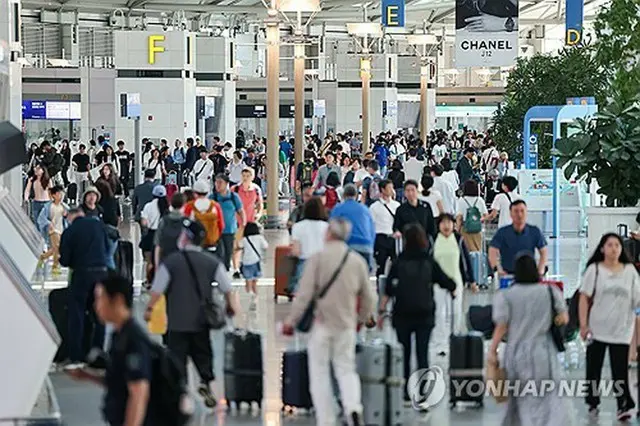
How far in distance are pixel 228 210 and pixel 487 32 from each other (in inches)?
635

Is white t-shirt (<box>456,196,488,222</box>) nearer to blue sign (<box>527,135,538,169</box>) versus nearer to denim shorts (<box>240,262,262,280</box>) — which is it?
denim shorts (<box>240,262,262,280</box>)

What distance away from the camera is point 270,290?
21.5 meters

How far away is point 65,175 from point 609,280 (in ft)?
106

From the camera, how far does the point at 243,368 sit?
12414 millimetres

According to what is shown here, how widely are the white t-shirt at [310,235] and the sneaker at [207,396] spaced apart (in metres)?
2.69

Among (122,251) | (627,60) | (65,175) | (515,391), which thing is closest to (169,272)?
(515,391)

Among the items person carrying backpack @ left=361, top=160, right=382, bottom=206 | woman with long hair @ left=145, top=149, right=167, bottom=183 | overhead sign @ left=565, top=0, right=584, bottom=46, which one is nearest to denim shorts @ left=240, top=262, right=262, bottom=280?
person carrying backpack @ left=361, top=160, right=382, bottom=206

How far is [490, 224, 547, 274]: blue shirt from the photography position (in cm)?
1383

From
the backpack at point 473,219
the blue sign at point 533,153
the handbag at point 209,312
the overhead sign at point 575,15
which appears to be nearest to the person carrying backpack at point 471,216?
the backpack at point 473,219

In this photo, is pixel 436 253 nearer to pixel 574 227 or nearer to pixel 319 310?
pixel 319 310

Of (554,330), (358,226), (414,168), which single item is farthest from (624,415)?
(414,168)

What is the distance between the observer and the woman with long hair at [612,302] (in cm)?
1153

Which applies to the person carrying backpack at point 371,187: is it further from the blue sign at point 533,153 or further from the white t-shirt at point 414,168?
the white t-shirt at point 414,168

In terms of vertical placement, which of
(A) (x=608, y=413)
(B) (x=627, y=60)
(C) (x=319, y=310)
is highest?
(B) (x=627, y=60)
